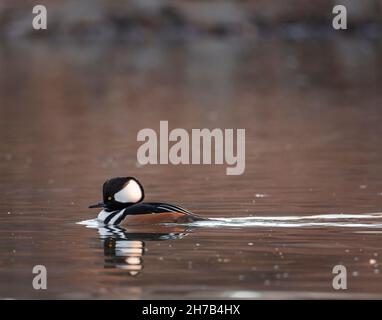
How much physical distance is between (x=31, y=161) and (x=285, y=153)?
344 cm

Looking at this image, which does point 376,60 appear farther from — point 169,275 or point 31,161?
point 169,275

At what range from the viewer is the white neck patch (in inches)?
584

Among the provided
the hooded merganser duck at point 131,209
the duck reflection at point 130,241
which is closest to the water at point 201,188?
the duck reflection at point 130,241

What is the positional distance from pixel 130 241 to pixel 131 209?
793 millimetres

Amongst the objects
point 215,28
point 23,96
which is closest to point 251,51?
point 215,28

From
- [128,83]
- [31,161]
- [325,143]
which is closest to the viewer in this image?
[31,161]

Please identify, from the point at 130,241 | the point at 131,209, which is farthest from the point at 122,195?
the point at 130,241

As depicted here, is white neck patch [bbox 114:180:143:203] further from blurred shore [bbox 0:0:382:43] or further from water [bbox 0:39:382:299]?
blurred shore [bbox 0:0:382:43]

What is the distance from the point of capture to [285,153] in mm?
21625

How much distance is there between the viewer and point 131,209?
14.7 meters

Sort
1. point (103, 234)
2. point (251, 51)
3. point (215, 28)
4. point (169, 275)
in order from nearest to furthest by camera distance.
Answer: point (169, 275)
point (103, 234)
point (251, 51)
point (215, 28)

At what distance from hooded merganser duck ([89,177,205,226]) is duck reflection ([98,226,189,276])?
10cm

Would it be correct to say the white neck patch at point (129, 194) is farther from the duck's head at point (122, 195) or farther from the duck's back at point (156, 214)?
the duck's back at point (156, 214)
